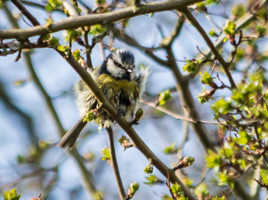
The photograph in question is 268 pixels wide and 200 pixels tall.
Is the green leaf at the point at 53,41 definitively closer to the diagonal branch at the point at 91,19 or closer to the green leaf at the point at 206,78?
the diagonal branch at the point at 91,19

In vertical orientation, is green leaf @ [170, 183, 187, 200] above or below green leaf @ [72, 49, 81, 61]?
below

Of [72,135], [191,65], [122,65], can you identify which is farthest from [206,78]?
[72,135]

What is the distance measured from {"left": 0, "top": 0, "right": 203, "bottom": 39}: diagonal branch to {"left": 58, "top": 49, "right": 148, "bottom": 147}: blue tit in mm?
1368

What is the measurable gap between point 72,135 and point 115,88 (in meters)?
0.67

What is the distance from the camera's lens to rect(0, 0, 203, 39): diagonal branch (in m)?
1.96

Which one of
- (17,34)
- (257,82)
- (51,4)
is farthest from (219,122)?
(51,4)

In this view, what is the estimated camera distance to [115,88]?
3.58 metres

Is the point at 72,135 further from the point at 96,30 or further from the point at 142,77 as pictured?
the point at 96,30

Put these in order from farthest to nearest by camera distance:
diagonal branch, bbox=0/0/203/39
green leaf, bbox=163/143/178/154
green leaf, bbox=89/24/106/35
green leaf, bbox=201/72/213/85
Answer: green leaf, bbox=163/143/178/154 → green leaf, bbox=89/24/106/35 → green leaf, bbox=201/72/213/85 → diagonal branch, bbox=0/0/203/39

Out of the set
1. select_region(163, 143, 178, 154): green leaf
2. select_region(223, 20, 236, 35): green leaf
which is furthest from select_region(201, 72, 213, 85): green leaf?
select_region(163, 143, 178, 154): green leaf

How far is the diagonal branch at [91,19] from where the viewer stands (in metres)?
1.96

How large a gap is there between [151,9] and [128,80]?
4.61 feet

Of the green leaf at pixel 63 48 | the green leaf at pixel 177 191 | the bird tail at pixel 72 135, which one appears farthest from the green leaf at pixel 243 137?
the bird tail at pixel 72 135

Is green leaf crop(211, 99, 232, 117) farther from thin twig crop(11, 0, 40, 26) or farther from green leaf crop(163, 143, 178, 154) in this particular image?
green leaf crop(163, 143, 178, 154)
